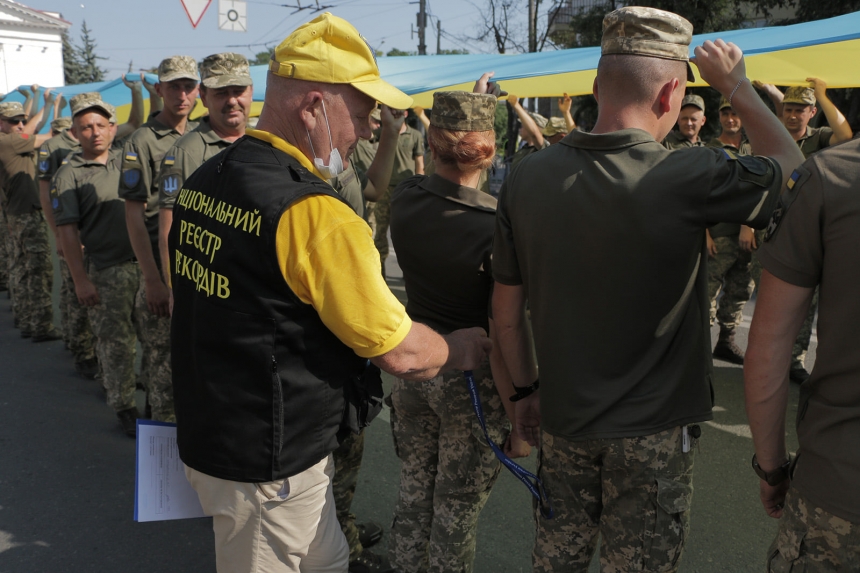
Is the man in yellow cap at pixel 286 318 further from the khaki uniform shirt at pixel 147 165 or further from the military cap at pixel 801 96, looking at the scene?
the military cap at pixel 801 96

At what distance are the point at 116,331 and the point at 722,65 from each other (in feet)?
14.0

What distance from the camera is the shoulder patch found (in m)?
4.04

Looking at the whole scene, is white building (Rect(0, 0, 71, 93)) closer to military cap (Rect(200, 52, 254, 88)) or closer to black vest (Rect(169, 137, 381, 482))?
military cap (Rect(200, 52, 254, 88))

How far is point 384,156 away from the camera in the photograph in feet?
12.7

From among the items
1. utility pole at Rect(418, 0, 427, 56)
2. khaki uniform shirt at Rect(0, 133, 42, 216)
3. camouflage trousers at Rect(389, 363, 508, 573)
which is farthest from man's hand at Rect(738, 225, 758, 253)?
utility pole at Rect(418, 0, 427, 56)

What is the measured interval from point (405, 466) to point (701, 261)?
4.63 ft

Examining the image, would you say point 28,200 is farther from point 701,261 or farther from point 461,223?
point 701,261

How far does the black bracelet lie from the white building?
190ft

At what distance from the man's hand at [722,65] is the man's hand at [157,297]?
3.09 meters

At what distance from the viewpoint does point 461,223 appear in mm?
2479

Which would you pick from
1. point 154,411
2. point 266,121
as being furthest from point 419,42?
point 266,121

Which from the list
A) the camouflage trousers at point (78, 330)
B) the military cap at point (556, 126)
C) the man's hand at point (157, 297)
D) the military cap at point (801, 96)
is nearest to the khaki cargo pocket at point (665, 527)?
the man's hand at point (157, 297)

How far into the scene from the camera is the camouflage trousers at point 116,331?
490cm

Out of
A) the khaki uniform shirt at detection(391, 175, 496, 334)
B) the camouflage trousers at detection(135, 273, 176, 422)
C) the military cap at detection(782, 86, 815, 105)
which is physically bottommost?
the camouflage trousers at detection(135, 273, 176, 422)
